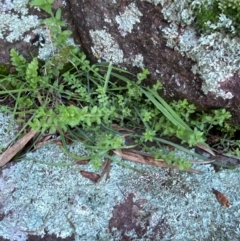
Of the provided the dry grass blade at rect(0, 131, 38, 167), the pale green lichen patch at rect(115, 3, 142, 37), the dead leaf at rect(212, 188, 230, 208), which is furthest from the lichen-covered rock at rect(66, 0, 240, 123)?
→ the dry grass blade at rect(0, 131, 38, 167)

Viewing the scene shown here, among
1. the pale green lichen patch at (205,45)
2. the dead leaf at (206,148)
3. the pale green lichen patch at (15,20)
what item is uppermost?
the pale green lichen patch at (15,20)

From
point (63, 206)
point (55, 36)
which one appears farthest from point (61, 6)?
point (63, 206)

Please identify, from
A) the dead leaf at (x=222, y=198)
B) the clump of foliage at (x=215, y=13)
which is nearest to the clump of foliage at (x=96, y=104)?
the dead leaf at (x=222, y=198)

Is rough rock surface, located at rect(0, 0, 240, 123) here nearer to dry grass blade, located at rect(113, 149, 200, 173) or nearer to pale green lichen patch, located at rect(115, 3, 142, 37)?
pale green lichen patch, located at rect(115, 3, 142, 37)

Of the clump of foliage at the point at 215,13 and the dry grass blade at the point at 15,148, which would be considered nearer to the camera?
the clump of foliage at the point at 215,13

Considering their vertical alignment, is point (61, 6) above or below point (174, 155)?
above

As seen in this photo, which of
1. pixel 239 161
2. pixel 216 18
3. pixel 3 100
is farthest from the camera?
pixel 3 100

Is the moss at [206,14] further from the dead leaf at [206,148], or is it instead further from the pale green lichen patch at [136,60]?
the dead leaf at [206,148]

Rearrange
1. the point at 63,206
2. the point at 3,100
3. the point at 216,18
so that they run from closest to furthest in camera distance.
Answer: the point at 216,18 < the point at 63,206 < the point at 3,100

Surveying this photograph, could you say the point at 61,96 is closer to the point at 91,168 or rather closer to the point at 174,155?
the point at 91,168
